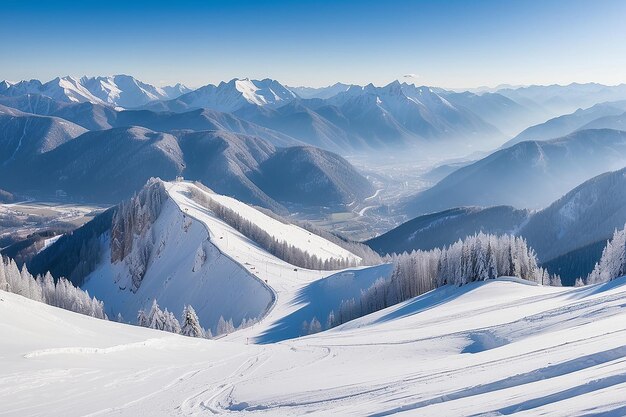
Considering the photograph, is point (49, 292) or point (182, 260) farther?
point (182, 260)

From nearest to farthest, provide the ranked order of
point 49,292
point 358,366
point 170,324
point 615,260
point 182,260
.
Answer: point 358,366 → point 615,260 → point 170,324 → point 49,292 → point 182,260

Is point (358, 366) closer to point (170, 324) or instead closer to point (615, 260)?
point (170, 324)

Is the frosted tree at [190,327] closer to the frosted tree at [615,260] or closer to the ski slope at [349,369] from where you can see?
the ski slope at [349,369]

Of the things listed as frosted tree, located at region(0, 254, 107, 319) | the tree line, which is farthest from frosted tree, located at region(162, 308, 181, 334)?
frosted tree, located at region(0, 254, 107, 319)

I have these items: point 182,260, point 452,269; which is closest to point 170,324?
point 452,269

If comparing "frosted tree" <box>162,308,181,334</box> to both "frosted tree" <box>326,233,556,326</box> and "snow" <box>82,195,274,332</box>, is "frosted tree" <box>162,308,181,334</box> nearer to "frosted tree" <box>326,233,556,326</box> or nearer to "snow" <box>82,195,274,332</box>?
"snow" <box>82,195,274,332</box>

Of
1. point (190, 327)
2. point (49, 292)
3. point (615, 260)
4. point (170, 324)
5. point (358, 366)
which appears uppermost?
point (358, 366)

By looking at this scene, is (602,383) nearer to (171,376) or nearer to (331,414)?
(331,414)
